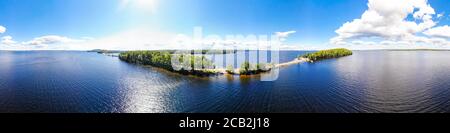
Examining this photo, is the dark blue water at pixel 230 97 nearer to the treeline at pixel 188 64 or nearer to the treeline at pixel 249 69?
the treeline at pixel 249 69

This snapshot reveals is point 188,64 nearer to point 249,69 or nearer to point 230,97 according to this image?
point 249,69

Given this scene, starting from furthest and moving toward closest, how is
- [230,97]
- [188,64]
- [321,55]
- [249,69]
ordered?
[321,55] → [188,64] → [249,69] → [230,97]

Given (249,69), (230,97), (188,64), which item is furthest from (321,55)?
(230,97)

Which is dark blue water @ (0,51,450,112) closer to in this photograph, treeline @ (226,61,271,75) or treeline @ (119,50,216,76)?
treeline @ (226,61,271,75)

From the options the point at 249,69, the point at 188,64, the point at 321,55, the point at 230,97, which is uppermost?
the point at 321,55

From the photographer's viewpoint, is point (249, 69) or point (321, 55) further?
point (321, 55)

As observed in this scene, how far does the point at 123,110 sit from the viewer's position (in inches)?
584

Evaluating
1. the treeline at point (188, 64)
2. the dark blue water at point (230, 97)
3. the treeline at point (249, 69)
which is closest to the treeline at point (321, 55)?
the treeline at point (249, 69)

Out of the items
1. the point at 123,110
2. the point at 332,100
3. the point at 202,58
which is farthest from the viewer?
the point at 202,58
